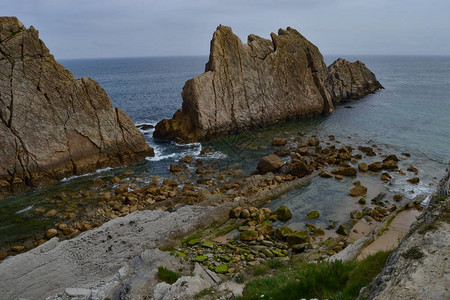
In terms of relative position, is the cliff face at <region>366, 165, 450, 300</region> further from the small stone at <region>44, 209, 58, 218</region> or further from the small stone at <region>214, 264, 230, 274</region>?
the small stone at <region>44, 209, 58, 218</region>

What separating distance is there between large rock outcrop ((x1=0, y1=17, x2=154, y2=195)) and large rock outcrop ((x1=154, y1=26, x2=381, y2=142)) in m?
14.1

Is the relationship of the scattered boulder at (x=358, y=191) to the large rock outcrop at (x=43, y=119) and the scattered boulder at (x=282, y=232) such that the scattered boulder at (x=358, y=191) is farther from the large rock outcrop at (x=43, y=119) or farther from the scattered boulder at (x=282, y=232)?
the large rock outcrop at (x=43, y=119)

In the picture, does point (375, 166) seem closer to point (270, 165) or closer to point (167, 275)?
point (270, 165)

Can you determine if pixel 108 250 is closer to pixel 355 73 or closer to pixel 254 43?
pixel 254 43

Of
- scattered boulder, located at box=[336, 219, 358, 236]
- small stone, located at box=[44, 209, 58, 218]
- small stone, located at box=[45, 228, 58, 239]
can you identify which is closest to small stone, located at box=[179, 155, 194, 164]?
small stone, located at box=[44, 209, 58, 218]

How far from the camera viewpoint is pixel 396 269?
8.30 meters

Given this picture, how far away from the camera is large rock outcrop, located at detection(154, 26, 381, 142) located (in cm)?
5100

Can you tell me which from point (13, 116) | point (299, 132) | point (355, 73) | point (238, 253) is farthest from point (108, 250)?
point (355, 73)

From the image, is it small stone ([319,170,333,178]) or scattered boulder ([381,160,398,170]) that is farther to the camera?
scattered boulder ([381,160,398,170])

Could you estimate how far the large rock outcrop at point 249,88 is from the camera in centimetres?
5100

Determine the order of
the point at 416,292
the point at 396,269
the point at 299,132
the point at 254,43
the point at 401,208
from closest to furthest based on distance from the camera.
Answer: the point at 416,292 < the point at 396,269 < the point at 401,208 < the point at 299,132 < the point at 254,43

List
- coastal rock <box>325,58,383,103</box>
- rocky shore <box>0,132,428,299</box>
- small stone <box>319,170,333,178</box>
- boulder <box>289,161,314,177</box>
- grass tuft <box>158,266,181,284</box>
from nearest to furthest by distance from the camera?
grass tuft <box>158,266,181,284</box>
rocky shore <box>0,132,428,299</box>
small stone <box>319,170,333,178</box>
boulder <box>289,161,314,177</box>
coastal rock <box>325,58,383,103</box>

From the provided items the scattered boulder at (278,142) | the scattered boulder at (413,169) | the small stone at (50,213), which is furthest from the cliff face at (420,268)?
the scattered boulder at (278,142)

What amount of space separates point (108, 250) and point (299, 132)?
41406 mm
